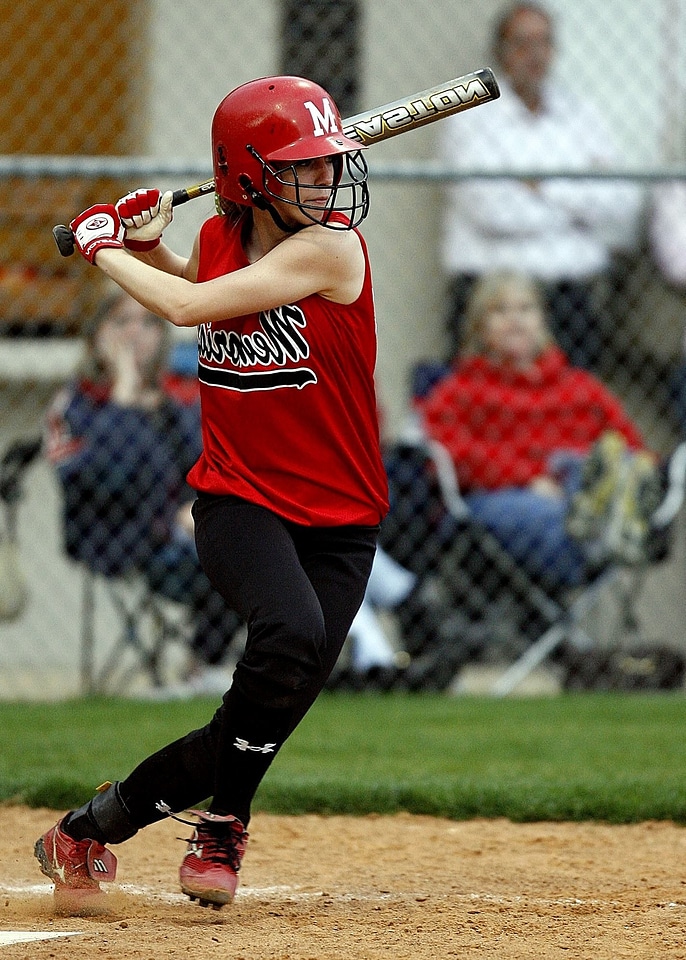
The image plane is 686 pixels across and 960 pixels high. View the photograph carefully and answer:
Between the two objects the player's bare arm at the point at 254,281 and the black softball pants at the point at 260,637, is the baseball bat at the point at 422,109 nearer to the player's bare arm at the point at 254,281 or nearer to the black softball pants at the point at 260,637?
the player's bare arm at the point at 254,281

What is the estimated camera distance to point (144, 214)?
3.40 m

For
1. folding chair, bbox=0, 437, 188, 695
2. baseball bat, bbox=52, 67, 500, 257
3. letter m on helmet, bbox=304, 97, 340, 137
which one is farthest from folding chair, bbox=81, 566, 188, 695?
letter m on helmet, bbox=304, 97, 340, 137

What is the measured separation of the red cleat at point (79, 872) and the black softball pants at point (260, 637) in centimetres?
12

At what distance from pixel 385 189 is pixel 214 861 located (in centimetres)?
513

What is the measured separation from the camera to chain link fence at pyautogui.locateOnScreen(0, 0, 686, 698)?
7324 mm

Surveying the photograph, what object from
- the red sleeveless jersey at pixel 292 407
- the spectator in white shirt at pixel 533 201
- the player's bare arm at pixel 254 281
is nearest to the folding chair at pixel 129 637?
the spectator in white shirt at pixel 533 201

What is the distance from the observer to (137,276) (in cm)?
319

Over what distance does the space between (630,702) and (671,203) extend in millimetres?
2384

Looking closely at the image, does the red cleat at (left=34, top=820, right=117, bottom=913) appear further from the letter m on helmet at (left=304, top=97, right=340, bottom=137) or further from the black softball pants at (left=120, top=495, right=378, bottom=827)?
the letter m on helmet at (left=304, top=97, right=340, bottom=137)

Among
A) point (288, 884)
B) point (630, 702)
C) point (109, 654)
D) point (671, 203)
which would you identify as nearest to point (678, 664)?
point (630, 702)

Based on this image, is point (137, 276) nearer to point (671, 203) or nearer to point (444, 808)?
point (444, 808)

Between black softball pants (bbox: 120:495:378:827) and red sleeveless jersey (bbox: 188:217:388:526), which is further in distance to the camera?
red sleeveless jersey (bbox: 188:217:388:526)

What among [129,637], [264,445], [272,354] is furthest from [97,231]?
[129,637]

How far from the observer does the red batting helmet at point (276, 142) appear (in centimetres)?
319
